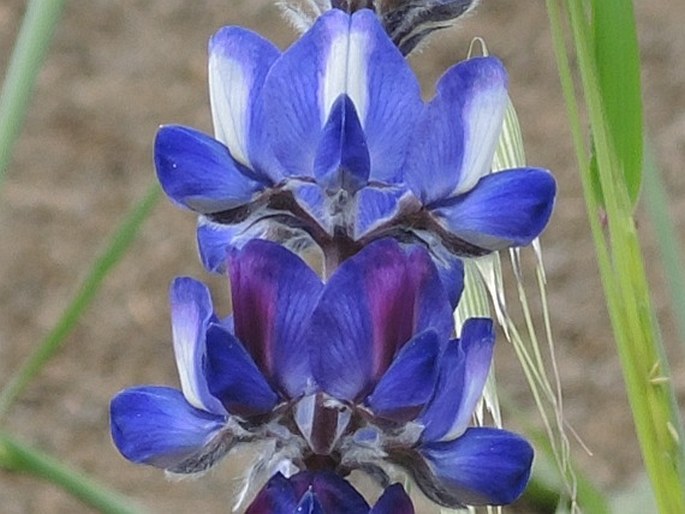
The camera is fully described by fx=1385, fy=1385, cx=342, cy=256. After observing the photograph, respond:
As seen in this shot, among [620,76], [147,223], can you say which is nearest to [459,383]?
[620,76]

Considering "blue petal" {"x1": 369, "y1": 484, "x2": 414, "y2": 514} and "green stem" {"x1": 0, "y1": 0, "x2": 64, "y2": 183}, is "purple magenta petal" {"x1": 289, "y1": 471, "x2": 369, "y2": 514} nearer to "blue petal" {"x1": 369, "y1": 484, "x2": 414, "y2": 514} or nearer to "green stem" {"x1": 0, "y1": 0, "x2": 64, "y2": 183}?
"blue petal" {"x1": 369, "y1": 484, "x2": 414, "y2": 514}

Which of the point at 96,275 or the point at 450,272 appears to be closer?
the point at 450,272

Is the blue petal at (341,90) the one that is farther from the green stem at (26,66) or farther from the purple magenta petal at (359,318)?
the green stem at (26,66)

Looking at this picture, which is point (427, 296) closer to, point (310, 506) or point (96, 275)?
point (310, 506)

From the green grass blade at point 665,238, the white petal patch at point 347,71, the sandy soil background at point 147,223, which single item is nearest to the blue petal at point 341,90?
the white petal patch at point 347,71

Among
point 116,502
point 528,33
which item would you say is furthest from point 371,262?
point 528,33
